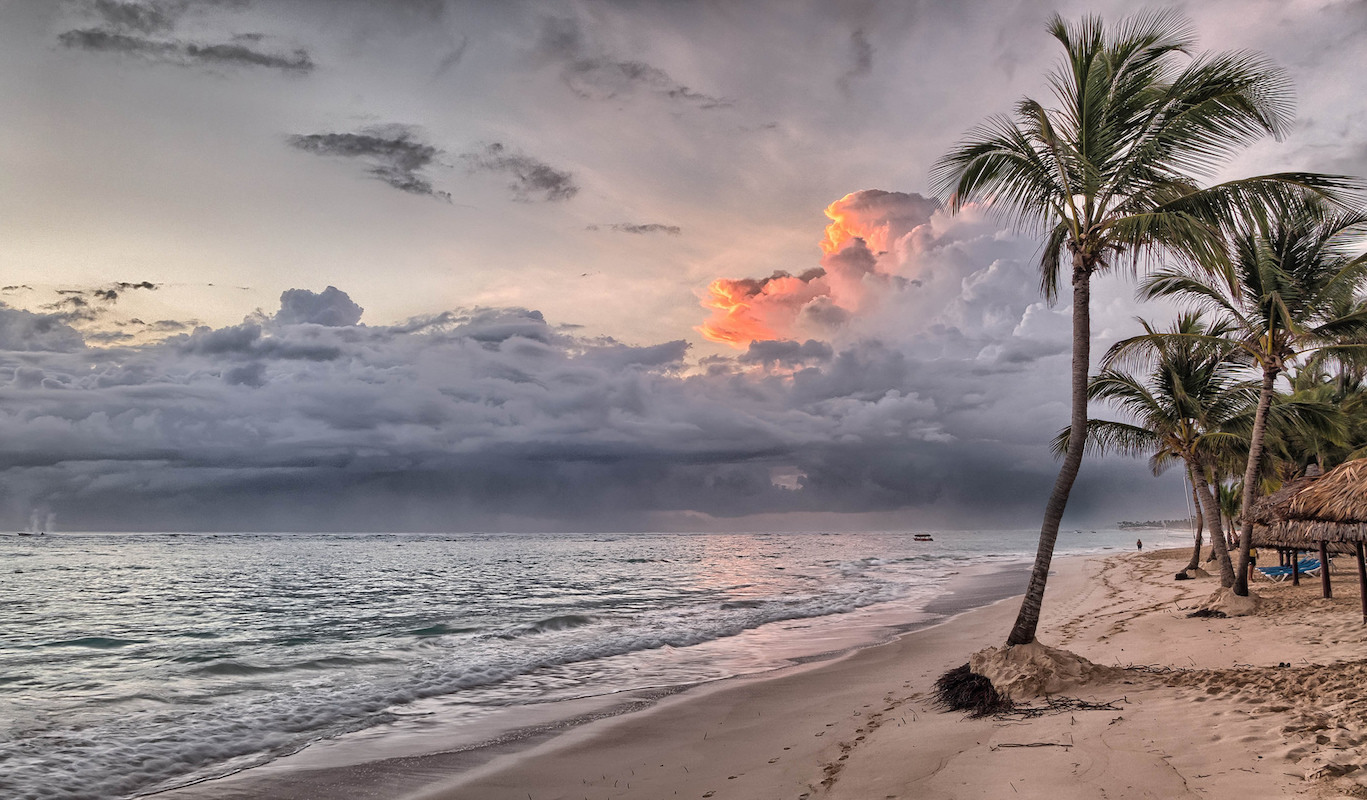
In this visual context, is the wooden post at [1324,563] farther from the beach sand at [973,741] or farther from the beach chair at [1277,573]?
the beach chair at [1277,573]

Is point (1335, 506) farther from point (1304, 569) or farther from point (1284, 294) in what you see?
point (1304, 569)

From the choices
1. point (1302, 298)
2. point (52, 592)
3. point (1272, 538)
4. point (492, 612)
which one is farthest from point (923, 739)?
point (52, 592)

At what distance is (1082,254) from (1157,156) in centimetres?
172

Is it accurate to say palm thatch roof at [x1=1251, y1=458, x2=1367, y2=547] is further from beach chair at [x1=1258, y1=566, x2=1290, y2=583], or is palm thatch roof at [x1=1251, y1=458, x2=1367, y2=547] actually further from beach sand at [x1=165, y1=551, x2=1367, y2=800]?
beach chair at [x1=1258, y1=566, x2=1290, y2=583]

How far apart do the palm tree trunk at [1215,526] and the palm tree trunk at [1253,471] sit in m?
3.38

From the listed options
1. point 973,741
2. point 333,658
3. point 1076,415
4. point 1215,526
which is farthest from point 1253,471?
point 333,658

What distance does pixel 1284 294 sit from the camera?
1488 centimetres

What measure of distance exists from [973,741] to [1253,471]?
12106mm

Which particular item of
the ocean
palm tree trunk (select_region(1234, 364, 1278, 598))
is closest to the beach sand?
palm tree trunk (select_region(1234, 364, 1278, 598))

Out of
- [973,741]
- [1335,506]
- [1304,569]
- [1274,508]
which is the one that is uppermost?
[1335,506]

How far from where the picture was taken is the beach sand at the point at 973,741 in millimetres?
5145

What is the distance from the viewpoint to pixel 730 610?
2458 centimetres

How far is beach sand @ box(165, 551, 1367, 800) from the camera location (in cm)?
514

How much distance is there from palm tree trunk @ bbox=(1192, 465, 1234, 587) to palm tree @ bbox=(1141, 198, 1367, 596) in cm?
338
